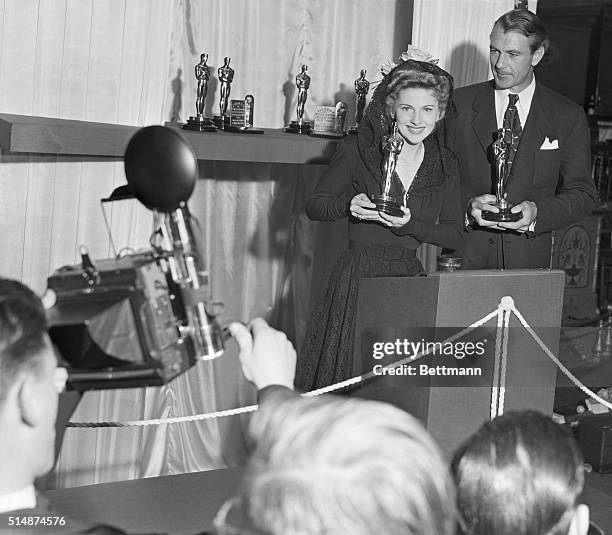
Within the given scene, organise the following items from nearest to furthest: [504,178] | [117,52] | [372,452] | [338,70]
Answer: [372,452], [504,178], [117,52], [338,70]

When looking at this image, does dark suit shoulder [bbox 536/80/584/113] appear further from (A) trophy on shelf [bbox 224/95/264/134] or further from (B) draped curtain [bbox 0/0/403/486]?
(B) draped curtain [bbox 0/0/403/486]

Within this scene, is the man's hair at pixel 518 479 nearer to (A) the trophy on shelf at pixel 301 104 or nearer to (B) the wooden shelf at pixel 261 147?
(B) the wooden shelf at pixel 261 147

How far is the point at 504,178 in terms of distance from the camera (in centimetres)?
369

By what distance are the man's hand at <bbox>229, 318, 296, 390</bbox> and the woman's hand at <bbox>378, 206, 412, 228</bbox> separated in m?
1.64

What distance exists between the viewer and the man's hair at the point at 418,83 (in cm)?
347

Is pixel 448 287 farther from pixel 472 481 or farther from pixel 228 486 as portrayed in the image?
pixel 472 481

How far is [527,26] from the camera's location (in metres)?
3.81

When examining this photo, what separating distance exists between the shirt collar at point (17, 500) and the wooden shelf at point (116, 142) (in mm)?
1946

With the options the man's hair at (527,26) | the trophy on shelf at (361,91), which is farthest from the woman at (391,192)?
the trophy on shelf at (361,91)

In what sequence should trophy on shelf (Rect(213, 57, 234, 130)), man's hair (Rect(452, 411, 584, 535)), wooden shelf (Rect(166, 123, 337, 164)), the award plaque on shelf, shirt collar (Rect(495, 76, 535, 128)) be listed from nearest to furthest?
1. man's hair (Rect(452, 411, 584, 535))
2. shirt collar (Rect(495, 76, 535, 128))
3. wooden shelf (Rect(166, 123, 337, 164))
4. trophy on shelf (Rect(213, 57, 234, 130))
5. the award plaque on shelf

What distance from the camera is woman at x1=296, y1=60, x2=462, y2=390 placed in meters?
3.48

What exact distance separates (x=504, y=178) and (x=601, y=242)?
343 centimetres

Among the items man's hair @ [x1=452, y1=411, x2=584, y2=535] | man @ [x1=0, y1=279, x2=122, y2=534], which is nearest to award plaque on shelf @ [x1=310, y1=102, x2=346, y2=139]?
man @ [x1=0, y1=279, x2=122, y2=534]

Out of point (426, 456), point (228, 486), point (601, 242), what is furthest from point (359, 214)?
point (601, 242)
